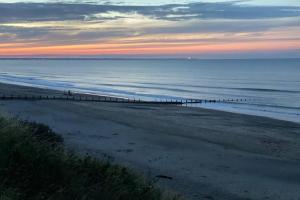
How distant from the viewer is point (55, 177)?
737 cm

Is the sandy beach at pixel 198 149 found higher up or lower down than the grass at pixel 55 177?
lower down

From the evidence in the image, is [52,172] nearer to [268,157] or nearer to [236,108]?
[268,157]

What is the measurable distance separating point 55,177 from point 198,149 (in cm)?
1312

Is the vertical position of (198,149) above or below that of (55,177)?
below

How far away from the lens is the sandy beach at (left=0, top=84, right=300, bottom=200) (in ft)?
43.8

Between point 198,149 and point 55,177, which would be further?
point 198,149

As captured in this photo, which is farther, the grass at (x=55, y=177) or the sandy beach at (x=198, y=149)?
the sandy beach at (x=198, y=149)

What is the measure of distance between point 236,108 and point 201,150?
92.1 feet

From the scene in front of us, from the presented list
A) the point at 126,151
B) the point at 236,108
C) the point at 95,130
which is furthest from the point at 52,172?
the point at 236,108

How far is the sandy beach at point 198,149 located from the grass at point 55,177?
3344mm

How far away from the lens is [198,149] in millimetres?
20047

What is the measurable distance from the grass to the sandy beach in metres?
3.34

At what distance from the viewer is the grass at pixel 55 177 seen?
6.81 meters

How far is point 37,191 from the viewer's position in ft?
22.7
